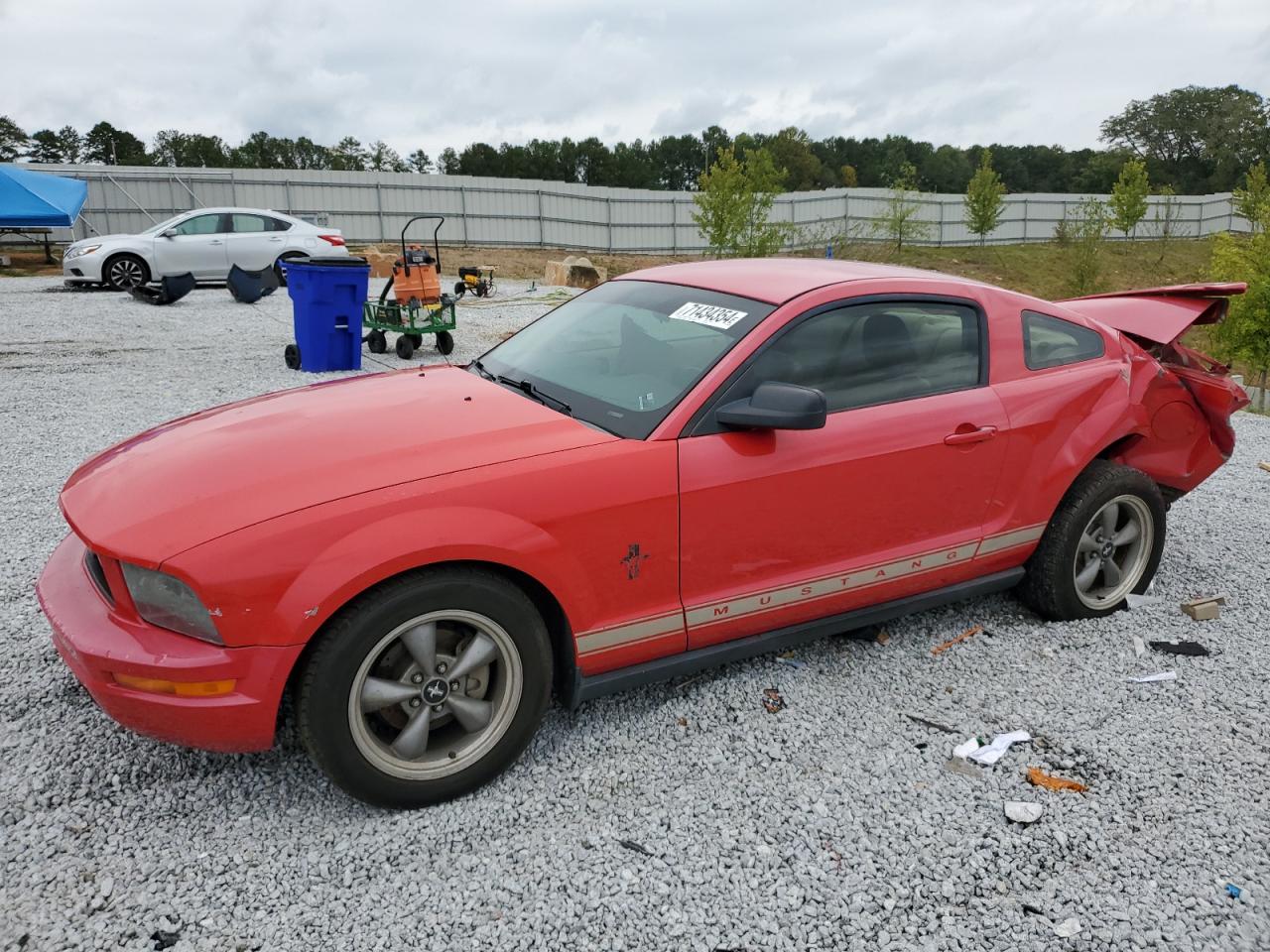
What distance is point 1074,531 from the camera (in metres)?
3.78

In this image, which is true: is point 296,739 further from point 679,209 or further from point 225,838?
point 679,209

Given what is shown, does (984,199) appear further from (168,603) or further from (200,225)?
(168,603)

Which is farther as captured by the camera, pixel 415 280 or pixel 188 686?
pixel 415 280

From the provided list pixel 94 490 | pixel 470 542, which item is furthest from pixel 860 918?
pixel 94 490

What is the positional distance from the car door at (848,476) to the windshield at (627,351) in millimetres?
171

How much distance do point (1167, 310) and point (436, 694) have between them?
13.3 feet

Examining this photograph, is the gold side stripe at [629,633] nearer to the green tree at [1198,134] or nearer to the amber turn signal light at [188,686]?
the amber turn signal light at [188,686]

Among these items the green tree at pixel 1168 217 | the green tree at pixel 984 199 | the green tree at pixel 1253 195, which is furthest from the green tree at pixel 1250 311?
the green tree at pixel 1168 217

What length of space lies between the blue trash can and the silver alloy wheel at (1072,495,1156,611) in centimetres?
746

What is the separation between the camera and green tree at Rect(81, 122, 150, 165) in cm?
6656

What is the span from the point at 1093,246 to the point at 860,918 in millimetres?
37329

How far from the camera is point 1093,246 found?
33.6 metres

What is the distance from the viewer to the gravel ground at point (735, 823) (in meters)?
2.23

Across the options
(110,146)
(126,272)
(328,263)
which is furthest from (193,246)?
(110,146)
